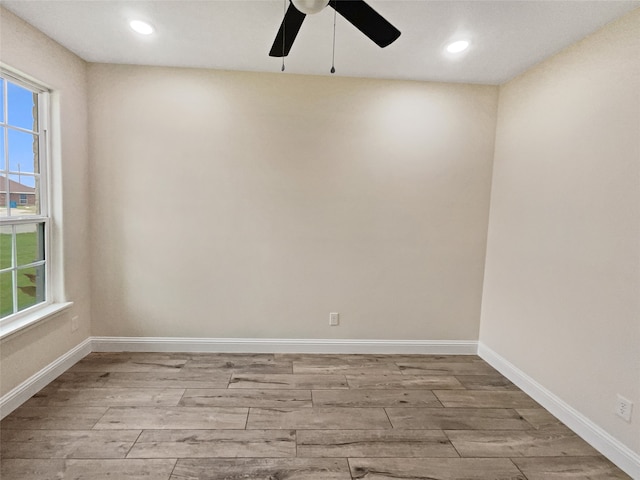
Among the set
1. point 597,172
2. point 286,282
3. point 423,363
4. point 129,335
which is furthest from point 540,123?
point 129,335

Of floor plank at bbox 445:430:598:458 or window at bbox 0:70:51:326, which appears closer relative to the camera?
floor plank at bbox 445:430:598:458

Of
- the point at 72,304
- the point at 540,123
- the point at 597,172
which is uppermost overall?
the point at 540,123

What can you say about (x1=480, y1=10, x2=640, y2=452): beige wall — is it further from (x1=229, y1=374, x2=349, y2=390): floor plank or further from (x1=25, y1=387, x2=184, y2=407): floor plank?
(x1=25, y1=387, x2=184, y2=407): floor plank

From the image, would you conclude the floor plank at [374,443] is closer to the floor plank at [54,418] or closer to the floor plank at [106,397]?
the floor plank at [106,397]

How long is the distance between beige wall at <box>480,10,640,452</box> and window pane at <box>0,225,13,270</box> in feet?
12.6

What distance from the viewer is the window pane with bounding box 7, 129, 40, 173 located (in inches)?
87.5

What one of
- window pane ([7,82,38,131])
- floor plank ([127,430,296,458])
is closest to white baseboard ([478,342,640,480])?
floor plank ([127,430,296,458])

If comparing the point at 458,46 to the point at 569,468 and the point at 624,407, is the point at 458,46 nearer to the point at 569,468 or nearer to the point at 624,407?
the point at 624,407

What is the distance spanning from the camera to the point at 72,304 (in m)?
2.65

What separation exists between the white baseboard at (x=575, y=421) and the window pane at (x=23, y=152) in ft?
13.5

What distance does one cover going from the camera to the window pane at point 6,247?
2.16m

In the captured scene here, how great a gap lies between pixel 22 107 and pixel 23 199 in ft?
2.15

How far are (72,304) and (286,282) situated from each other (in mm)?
1775

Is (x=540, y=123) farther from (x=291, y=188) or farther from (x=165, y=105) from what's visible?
(x=165, y=105)
